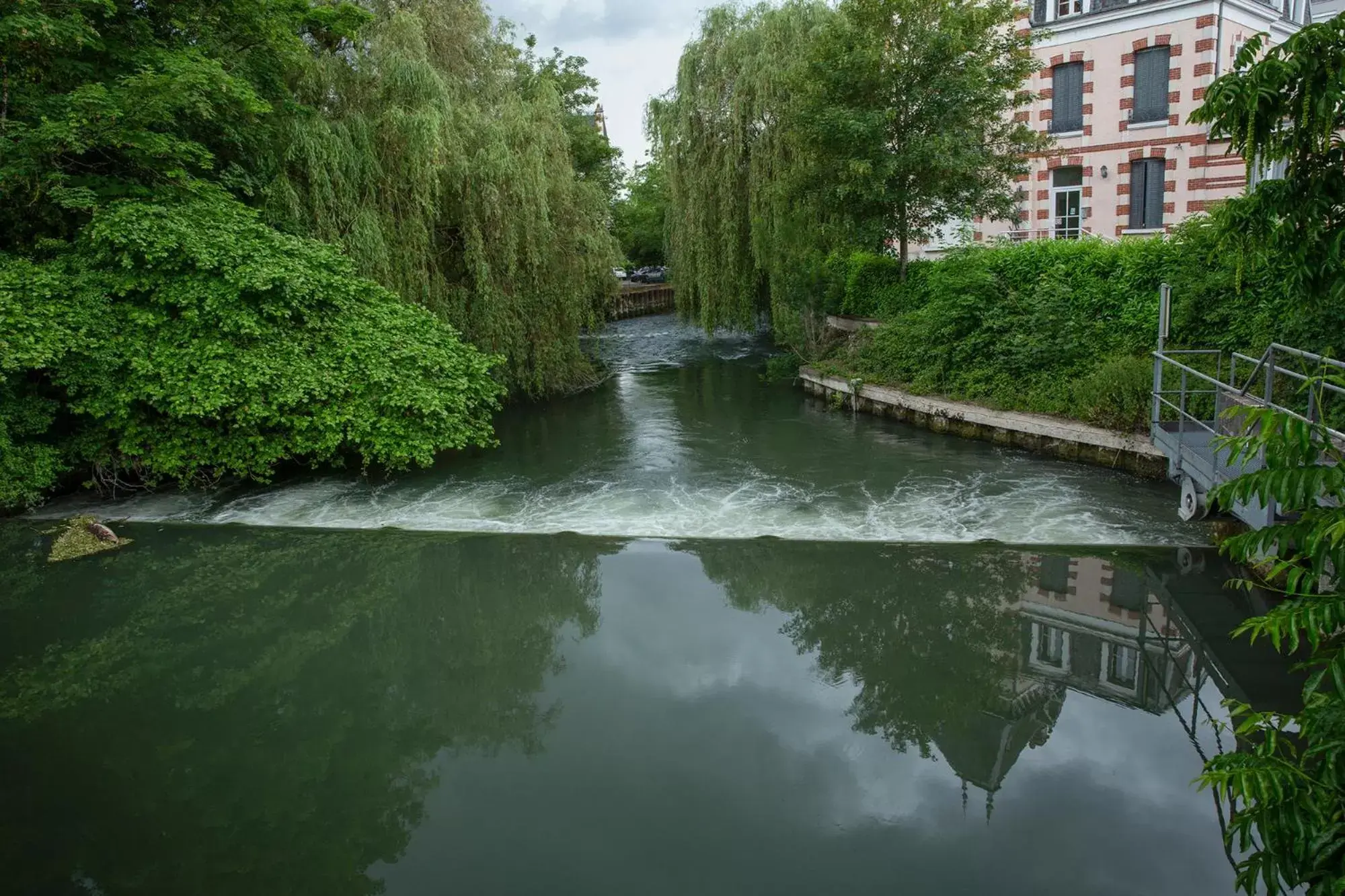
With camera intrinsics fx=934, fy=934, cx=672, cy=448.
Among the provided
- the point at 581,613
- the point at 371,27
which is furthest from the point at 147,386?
the point at 371,27

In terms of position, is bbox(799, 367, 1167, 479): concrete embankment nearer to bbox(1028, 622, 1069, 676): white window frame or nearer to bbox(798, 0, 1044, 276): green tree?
bbox(798, 0, 1044, 276): green tree

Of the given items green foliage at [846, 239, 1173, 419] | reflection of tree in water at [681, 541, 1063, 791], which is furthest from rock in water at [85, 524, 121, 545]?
green foliage at [846, 239, 1173, 419]

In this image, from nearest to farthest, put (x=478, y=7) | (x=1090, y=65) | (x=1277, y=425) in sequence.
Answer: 1. (x=1277, y=425)
2. (x=478, y=7)
3. (x=1090, y=65)

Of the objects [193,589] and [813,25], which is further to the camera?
[813,25]

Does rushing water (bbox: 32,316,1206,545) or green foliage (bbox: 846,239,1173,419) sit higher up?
green foliage (bbox: 846,239,1173,419)

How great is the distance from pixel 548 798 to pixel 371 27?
14433 millimetres

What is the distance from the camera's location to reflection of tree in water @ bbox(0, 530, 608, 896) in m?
5.81

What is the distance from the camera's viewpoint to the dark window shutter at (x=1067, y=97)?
22984 mm

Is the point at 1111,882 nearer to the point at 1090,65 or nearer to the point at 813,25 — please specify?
the point at 813,25

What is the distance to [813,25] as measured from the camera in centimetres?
2105

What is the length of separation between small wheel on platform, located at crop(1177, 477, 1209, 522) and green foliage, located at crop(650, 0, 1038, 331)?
9071 millimetres

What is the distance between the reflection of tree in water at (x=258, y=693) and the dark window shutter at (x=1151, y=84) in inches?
731

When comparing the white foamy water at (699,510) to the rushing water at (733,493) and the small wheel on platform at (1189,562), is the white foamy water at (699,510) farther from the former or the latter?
the small wheel on platform at (1189,562)

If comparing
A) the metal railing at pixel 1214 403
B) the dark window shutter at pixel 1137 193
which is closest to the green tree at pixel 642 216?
the dark window shutter at pixel 1137 193
